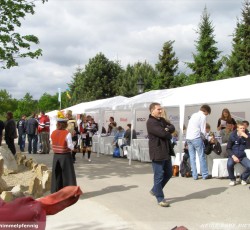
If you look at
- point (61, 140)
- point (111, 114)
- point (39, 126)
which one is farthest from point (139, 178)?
point (111, 114)

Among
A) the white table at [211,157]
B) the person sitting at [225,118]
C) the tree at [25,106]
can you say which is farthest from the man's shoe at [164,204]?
the tree at [25,106]

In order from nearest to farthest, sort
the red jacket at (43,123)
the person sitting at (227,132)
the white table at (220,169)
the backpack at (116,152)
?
the white table at (220,169) → the person sitting at (227,132) → the backpack at (116,152) → the red jacket at (43,123)

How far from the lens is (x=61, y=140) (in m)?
7.20

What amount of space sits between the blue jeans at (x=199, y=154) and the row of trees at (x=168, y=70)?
20.1 m

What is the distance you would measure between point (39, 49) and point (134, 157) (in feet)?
18.2

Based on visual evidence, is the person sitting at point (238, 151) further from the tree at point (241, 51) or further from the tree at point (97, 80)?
the tree at point (97, 80)

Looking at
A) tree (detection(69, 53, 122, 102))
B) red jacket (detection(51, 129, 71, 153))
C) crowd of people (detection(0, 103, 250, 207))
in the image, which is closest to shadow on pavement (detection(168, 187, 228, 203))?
crowd of people (detection(0, 103, 250, 207))

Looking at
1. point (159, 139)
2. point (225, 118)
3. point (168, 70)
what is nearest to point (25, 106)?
point (168, 70)

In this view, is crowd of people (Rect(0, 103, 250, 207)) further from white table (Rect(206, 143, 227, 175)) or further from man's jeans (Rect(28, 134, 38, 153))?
man's jeans (Rect(28, 134, 38, 153))

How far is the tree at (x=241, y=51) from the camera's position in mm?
28328

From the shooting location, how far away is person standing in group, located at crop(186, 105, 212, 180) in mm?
9406

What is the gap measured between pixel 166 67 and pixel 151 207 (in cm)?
3463

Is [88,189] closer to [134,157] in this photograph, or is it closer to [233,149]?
[233,149]

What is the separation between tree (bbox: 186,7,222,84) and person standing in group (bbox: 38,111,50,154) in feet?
58.9
